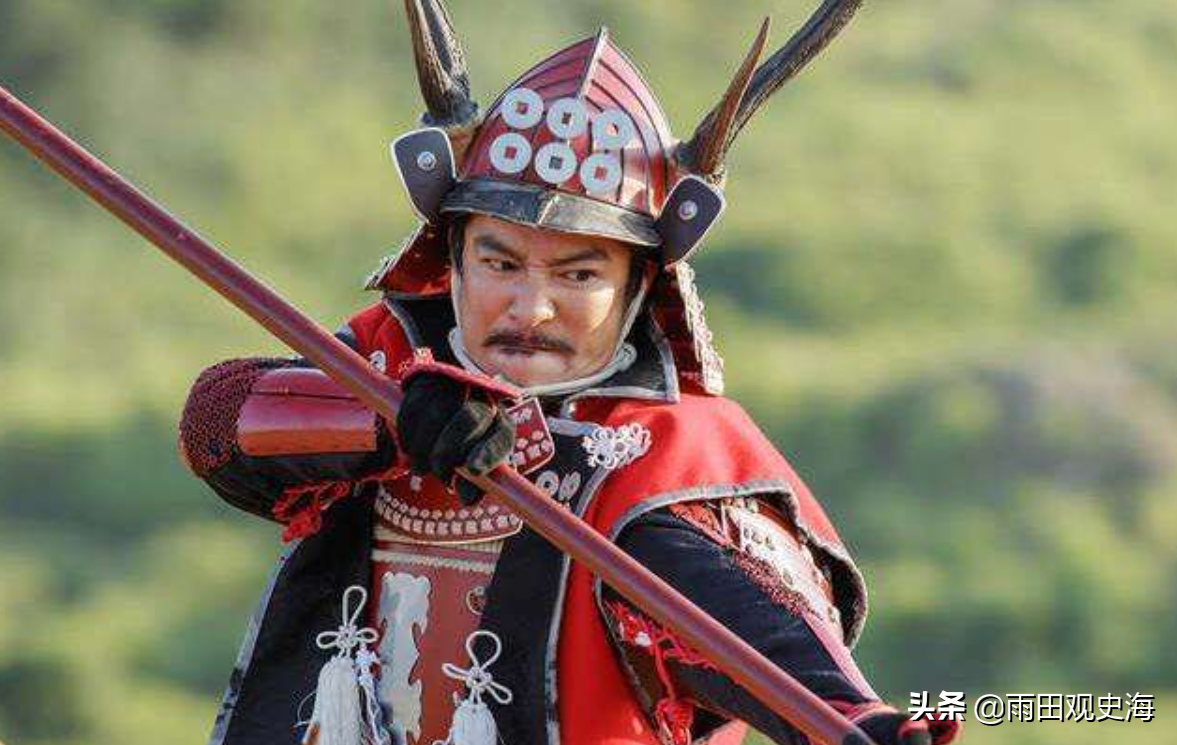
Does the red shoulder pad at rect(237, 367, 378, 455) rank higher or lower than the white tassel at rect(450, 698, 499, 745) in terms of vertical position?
higher

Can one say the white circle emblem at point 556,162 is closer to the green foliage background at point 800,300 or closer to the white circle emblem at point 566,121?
the white circle emblem at point 566,121

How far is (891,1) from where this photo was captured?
1198cm

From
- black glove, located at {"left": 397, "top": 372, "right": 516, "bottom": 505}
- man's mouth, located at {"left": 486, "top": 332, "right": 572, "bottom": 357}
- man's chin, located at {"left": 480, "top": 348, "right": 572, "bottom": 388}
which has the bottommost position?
black glove, located at {"left": 397, "top": 372, "right": 516, "bottom": 505}

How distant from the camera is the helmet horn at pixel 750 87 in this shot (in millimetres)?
4395

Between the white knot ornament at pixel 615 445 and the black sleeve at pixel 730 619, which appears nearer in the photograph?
the black sleeve at pixel 730 619

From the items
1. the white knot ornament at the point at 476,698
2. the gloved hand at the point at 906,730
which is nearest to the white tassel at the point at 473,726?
the white knot ornament at the point at 476,698

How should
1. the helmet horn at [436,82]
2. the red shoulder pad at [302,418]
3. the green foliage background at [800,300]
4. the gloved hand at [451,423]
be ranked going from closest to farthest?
the gloved hand at [451,423] < the red shoulder pad at [302,418] < the helmet horn at [436,82] < the green foliage background at [800,300]

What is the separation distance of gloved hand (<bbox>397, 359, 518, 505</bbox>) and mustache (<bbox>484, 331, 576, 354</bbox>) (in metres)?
0.35

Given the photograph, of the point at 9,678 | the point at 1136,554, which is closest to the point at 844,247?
the point at 1136,554

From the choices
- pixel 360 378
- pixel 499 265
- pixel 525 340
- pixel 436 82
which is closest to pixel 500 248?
pixel 499 265

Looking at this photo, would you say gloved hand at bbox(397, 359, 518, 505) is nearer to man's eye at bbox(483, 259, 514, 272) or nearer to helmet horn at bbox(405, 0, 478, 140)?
man's eye at bbox(483, 259, 514, 272)

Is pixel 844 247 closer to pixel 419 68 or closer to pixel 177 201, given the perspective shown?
pixel 177 201

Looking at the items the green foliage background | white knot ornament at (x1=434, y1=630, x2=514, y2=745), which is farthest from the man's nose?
the green foliage background

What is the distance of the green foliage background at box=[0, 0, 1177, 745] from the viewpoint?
8.94 meters
